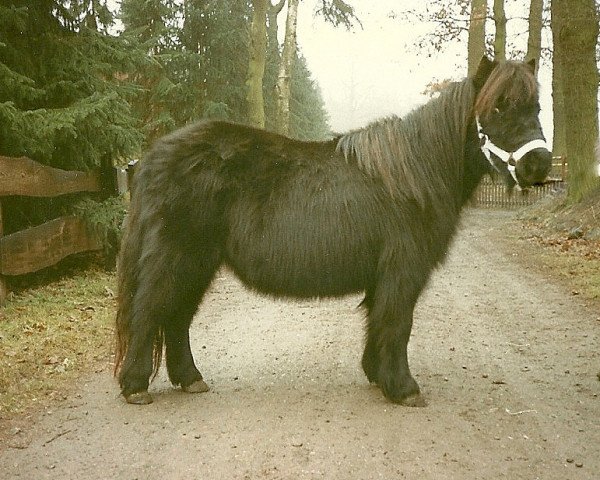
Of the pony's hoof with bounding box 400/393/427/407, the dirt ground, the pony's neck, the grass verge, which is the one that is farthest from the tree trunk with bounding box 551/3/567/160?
the pony's hoof with bounding box 400/393/427/407

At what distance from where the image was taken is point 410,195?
4.01 m

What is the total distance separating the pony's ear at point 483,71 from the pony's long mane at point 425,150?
0.05 m

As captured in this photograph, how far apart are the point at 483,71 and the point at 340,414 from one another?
241 cm

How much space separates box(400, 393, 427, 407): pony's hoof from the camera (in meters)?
3.93

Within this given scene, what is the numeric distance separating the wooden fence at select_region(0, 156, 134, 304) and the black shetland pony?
3.14m

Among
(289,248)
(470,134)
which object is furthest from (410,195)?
(289,248)

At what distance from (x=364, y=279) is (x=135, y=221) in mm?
1624

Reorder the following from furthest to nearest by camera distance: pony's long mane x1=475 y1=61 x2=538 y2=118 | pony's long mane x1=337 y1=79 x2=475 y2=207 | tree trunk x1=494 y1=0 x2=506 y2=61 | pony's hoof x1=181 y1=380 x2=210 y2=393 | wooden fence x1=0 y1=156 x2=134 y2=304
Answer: tree trunk x1=494 y1=0 x2=506 y2=61 < wooden fence x1=0 y1=156 x2=134 y2=304 < pony's hoof x1=181 y1=380 x2=210 y2=393 < pony's long mane x1=337 y1=79 x2=475 y2=207 < pony's long mane x1=475 y1=61 x2=538 y2=118

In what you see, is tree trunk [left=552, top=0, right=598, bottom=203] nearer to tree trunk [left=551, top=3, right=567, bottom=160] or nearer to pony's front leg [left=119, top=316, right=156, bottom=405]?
tree trunk [left=551, top=3, right=567, bottom=160]

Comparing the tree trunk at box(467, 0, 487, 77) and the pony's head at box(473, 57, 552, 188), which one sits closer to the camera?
the pony's head at box(473, 57, 552, 188)

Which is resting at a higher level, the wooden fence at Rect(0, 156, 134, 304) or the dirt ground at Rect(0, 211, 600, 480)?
the wooden fence at Rect(0, 156, 134, 304)

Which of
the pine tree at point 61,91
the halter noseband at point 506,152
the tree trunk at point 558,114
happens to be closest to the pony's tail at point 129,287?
the halter noseband at point 506,152

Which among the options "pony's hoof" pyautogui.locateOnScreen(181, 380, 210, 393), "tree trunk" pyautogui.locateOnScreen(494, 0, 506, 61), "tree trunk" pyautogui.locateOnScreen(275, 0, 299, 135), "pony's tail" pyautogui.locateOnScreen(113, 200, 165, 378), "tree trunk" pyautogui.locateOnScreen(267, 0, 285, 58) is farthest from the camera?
"tree trunk" pyautogui.locateOnScreen(267, 0, 285, 58)

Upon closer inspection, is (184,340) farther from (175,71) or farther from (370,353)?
(175,71)
